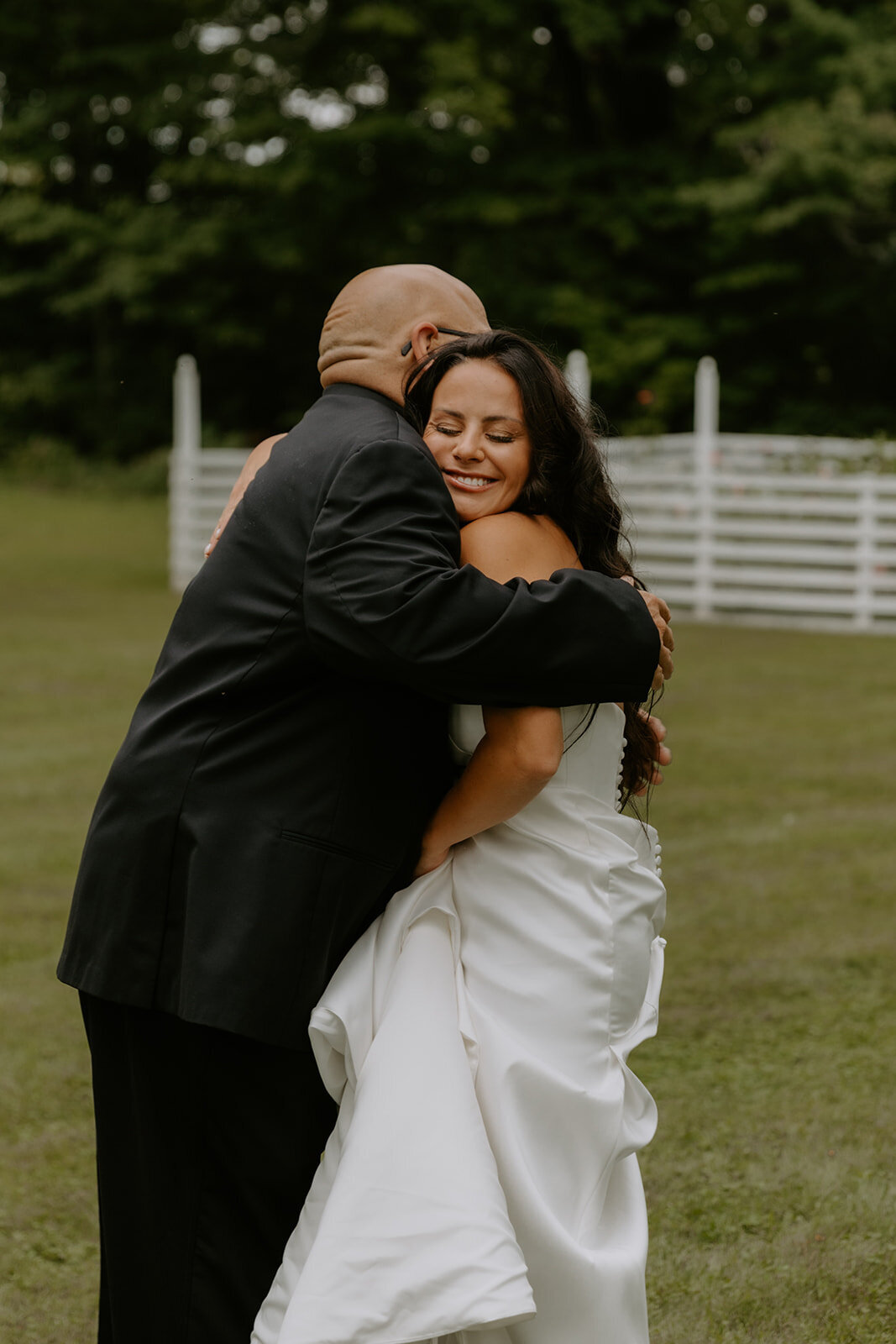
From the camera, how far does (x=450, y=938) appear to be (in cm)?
248

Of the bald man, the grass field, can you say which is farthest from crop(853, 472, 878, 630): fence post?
the bald man

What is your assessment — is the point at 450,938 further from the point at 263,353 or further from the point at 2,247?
the point at 2,247

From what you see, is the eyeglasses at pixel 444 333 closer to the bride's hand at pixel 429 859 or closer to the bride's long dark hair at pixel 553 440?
the bride's long dark hair at pixel 553 440

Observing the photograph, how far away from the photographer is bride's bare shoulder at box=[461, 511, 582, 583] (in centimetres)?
239

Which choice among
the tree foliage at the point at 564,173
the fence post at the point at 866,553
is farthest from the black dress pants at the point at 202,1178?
the tree foliage at the point at 564,173

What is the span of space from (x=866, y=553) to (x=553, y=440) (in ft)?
43.5

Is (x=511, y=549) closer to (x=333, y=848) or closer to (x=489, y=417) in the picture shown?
(x=489, y=417)

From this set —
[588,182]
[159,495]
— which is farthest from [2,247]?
[588,182]

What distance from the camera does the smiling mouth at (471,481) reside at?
2.46m

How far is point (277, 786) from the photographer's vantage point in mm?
2367

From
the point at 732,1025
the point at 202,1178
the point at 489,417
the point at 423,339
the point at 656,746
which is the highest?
the point at 423,339

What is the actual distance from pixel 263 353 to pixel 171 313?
3.05m

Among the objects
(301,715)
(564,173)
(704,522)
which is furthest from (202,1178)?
(564,173)

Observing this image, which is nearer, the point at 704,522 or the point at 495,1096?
the point at 495,1096
